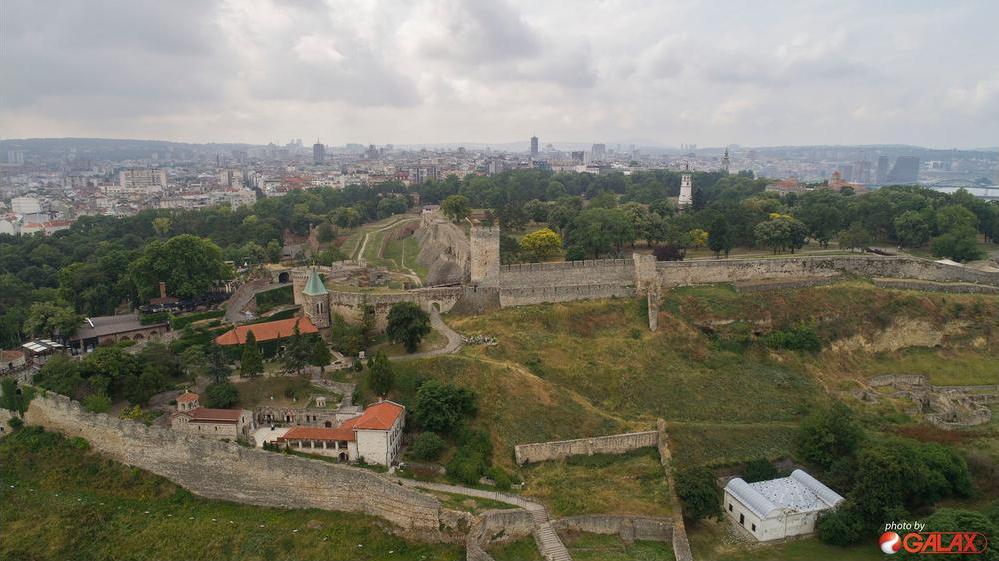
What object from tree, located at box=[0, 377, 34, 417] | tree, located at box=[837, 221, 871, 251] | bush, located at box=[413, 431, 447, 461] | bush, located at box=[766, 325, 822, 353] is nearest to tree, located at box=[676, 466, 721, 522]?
bush, located at box=[413, 431, 447, 461]

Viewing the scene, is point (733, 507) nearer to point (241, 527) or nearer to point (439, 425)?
point (439, 425)

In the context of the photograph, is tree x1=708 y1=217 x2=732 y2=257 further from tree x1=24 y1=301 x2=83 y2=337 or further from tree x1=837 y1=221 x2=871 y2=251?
tree x1=24 y1=301 x2=83 y2=337

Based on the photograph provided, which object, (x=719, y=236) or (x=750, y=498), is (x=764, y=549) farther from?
(x=719, y=236)

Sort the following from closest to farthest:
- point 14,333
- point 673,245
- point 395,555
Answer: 1. point 395,555
2. point 14,333
3. point 673,245

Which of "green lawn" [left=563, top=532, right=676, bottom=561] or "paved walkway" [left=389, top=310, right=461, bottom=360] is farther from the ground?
"paved walkway" [left=389, top=310, right=461, bottom=360]

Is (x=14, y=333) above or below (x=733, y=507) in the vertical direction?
above

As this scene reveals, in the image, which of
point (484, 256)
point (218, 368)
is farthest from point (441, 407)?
point (484, 256)

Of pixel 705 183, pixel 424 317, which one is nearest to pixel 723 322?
pixel 424 317
